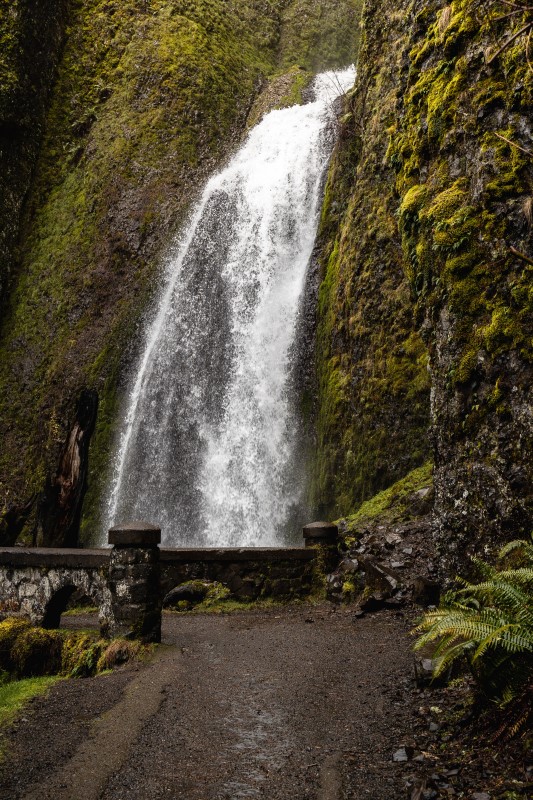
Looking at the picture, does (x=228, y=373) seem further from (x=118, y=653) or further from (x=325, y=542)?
(x=118, y=653)

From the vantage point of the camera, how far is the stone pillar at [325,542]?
8.84 metres

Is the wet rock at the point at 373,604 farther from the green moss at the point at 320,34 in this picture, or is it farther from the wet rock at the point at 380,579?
the green moss at the point at 320,34

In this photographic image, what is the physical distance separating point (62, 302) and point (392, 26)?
457 inches

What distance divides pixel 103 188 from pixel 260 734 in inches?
773

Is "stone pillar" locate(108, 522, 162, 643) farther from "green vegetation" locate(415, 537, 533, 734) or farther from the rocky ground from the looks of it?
"green vegetation" locate(415, 537, 533, 734)

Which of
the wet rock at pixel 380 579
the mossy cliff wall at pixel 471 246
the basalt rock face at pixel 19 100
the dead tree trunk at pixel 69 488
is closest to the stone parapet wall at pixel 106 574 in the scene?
the wet rock at pixel 380 579

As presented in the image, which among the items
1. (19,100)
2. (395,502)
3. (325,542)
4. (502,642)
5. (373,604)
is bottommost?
(373,604)

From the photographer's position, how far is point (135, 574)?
21.1 feet

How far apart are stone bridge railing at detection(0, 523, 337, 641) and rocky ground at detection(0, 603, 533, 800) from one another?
0.61 metres

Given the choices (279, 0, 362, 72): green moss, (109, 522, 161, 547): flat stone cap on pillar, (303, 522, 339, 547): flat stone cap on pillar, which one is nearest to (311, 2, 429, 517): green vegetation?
(303, 522, 339, 547): flat stone cap on pillar

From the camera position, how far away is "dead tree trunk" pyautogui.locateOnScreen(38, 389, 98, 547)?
402 inches

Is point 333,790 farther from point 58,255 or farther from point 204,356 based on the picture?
point 58,255

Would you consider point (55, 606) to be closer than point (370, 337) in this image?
Yes

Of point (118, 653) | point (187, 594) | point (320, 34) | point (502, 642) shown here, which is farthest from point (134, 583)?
point (320, 34)
